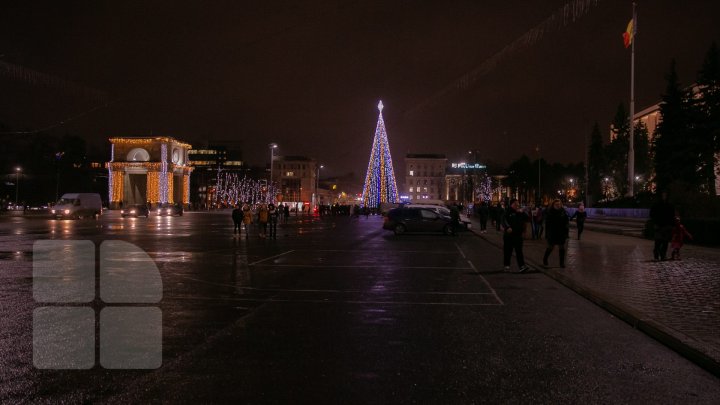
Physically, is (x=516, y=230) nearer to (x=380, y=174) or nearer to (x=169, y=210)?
(x=380, y=174)

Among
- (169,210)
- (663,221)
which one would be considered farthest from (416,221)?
(169,210)

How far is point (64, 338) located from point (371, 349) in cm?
366

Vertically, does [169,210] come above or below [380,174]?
below

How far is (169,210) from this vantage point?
7081 centimetres

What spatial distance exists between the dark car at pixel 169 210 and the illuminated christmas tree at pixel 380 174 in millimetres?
22164

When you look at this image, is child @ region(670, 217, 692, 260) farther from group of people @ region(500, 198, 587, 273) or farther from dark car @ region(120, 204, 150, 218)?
dark car @ region(120, 204, 150, 218)

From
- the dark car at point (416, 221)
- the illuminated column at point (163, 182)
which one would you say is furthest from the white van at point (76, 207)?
the dark car at point (416, 221)

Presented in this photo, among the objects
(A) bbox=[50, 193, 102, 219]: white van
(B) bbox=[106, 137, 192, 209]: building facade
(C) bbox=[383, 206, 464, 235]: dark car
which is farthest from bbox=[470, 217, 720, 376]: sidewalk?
(B) bbox=[106, 137, 192, 209]: building facade

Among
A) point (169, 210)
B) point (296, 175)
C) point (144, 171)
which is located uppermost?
point (296, 175)

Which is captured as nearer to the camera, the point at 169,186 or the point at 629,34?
the point at 629,34

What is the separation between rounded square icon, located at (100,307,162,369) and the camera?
21.0 ft

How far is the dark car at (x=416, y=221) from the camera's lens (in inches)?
1303

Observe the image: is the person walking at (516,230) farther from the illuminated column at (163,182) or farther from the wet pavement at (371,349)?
the illuminated column at (163,182)

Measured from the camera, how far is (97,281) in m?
12.5
